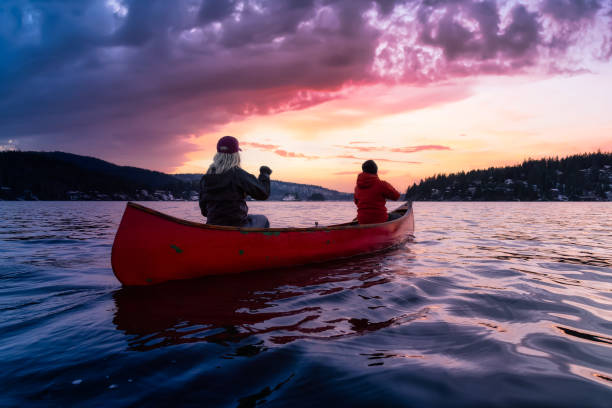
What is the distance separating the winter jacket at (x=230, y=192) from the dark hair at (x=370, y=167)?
363 centimetres

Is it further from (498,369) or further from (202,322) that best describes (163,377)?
(498,369)

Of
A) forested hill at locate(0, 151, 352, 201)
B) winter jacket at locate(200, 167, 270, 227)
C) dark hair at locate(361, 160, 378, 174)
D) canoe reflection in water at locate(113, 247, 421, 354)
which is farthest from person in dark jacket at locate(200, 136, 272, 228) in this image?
forested hill at locate(0, 151, 352, 201)

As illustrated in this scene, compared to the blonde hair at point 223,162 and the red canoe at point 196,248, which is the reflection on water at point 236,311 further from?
the blonde hair at point 223,162

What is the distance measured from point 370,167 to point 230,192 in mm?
4370

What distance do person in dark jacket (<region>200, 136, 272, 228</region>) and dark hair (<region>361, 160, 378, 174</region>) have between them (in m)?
3.56

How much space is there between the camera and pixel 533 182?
13538cm

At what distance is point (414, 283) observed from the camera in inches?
207

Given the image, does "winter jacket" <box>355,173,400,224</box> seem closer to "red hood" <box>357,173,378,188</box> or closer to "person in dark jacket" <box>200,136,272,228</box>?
"red hood" <box>357,173,378,188</box>

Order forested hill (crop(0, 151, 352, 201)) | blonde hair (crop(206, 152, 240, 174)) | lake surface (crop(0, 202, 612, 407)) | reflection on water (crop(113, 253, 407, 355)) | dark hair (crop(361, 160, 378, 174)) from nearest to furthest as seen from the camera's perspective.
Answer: lake surface (crop(0, 202, 612, 407)), reflection on water (crop(113, 253, 407, 355)), blonde hair (crop(206, 152, 240, 174)), dark hair (crop(361, 160, 378, 174)), forested hill (crop(0, 151, 352, 201))

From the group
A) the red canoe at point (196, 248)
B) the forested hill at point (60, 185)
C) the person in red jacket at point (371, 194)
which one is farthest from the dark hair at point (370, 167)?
the forested hill at point (60, 185)

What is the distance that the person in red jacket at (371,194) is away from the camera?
28.2 ft

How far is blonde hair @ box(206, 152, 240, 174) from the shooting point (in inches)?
221

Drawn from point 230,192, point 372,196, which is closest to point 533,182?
point 372,196

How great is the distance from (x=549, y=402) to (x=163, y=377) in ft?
8.73
